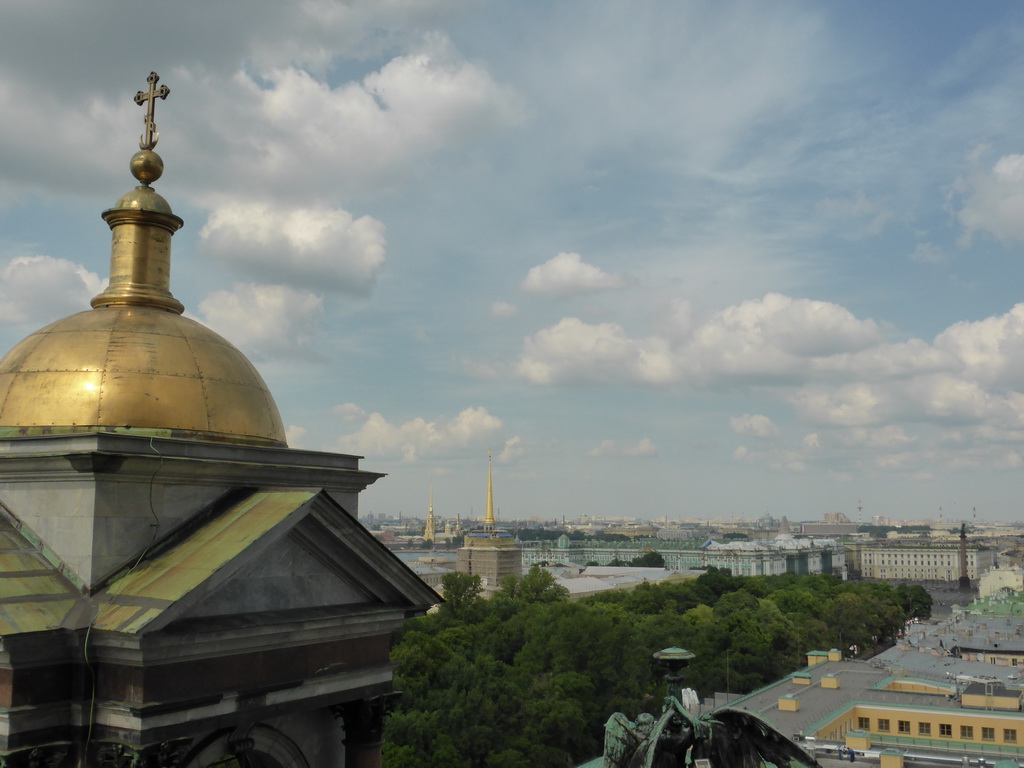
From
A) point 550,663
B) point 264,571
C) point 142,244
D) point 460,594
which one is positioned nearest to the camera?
point 264,571

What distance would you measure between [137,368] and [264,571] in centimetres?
341

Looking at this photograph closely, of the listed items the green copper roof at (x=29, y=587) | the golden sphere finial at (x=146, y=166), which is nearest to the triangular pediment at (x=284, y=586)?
the green copper roof at (x=29, y=587)

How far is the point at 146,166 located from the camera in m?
15.3

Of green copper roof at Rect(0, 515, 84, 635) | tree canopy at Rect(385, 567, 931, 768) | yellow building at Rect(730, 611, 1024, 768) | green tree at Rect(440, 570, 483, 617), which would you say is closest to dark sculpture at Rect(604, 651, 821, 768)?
green copper roof at Rect(0, 515, 84, 635)

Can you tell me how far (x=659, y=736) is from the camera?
31.6ft

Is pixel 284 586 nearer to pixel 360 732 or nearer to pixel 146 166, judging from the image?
pixel 360 732

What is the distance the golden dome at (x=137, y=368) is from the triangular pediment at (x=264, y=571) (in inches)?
60.4

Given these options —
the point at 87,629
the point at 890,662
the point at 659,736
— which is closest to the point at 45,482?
the point at 87,629

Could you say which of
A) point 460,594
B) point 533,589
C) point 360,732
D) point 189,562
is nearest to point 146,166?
point 189,562

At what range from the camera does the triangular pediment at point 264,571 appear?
11.3 metres

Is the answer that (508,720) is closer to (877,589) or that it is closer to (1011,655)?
(1011,655)

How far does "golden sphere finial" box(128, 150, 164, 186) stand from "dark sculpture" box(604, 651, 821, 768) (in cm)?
1129

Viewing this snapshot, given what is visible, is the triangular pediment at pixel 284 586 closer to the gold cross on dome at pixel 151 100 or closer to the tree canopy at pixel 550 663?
the gold cross on dome at pixel 151 100

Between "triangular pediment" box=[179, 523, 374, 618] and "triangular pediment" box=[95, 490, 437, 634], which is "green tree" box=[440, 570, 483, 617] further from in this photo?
"triangular pediment" box=[179, 523, 374, 618]
